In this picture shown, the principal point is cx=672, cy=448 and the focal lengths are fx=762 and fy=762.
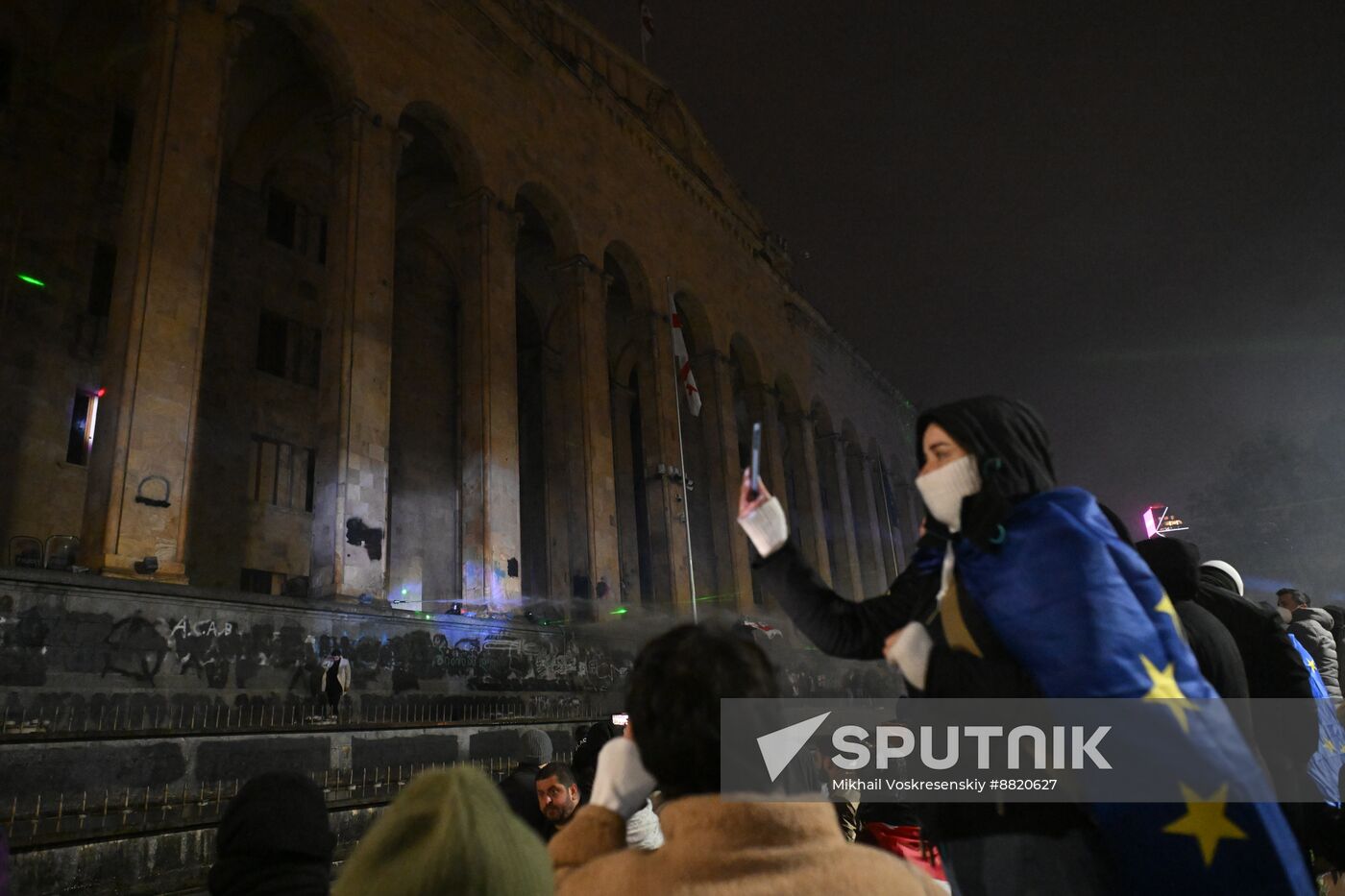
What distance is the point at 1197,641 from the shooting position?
90.8 inches

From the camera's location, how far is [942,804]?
78.5 inches

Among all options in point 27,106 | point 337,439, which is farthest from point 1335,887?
point 27,106

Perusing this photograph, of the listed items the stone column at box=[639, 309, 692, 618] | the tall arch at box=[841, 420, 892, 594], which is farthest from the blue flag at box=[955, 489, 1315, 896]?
the tall arch at box=[841, 420, 892, 594]

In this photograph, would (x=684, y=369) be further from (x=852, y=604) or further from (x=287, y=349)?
(x=852, y=604)

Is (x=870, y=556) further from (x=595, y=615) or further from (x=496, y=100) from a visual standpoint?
(x=496, y=100)

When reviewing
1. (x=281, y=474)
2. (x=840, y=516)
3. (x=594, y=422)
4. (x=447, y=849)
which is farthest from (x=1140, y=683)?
(x=840, y=516)

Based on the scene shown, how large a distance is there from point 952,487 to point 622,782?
1.11 meters

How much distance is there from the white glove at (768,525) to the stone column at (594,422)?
1517 cm

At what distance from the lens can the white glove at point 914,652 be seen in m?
1.89

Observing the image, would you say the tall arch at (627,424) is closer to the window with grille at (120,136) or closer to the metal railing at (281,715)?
the metal railing at (281,715)

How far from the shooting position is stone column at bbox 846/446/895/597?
33.4 metres

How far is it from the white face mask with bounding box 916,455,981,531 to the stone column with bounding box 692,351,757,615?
2097cm

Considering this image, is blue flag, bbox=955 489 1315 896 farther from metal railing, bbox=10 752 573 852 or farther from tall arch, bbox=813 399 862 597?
tall arch, bbox=813 399 862 597

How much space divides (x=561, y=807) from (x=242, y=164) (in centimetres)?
1836
